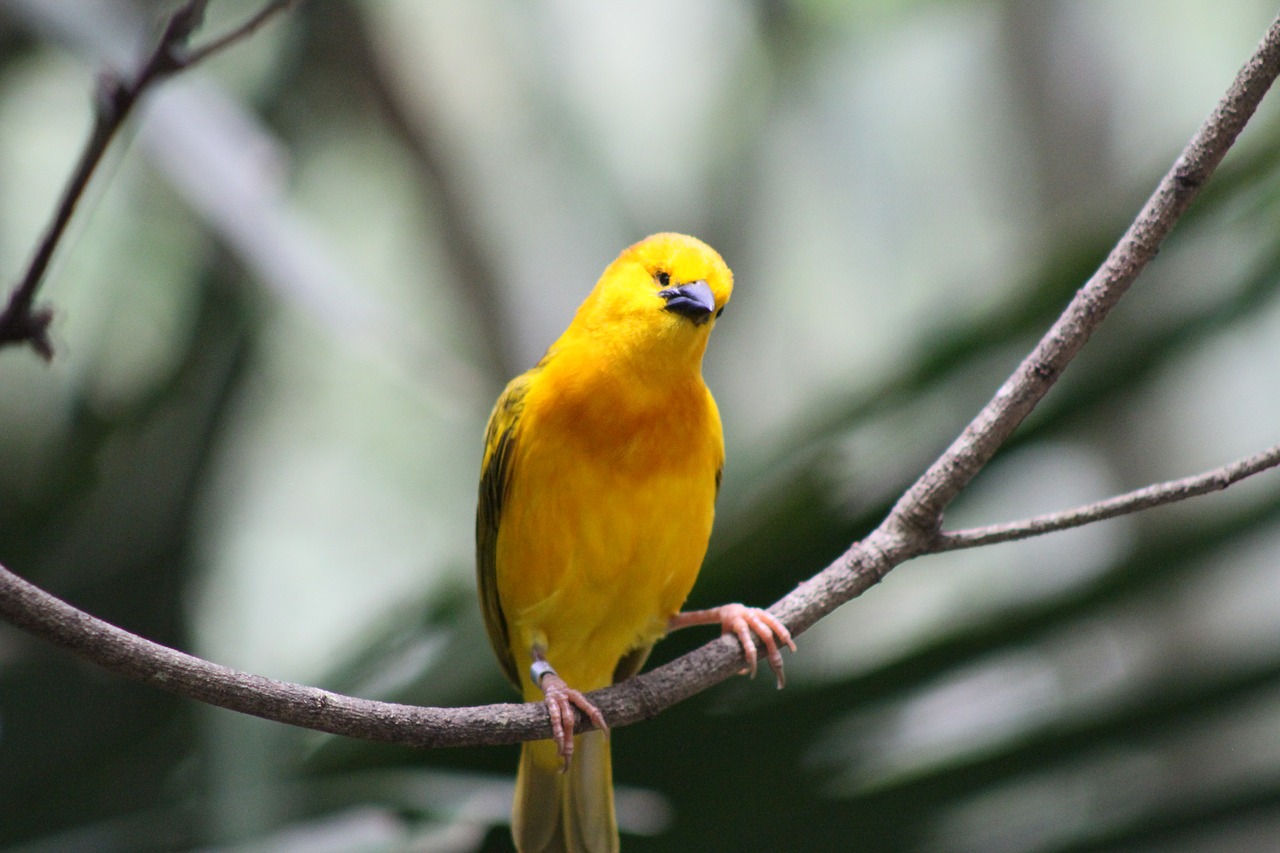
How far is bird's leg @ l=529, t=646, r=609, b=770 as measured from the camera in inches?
83.7

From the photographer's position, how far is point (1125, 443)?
5148 millimetres

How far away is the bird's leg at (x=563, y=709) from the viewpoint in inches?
83.7

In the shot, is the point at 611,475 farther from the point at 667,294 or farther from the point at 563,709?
the point at 563,709

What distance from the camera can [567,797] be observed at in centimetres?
305

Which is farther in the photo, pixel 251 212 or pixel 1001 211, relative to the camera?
pixel 1001 211

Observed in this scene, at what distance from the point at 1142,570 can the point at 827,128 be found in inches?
200

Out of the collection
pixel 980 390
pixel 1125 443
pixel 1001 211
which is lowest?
pixel 980 390

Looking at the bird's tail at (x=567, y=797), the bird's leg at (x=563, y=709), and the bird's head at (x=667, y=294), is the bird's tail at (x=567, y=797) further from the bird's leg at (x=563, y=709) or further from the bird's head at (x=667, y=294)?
the bird's head at (x=667, y=294)

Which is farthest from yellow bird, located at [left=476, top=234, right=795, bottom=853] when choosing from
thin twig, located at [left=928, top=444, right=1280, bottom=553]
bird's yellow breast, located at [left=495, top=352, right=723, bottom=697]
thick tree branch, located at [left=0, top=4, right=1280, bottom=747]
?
thin twig, located at [left=928, top=444, right=1280, bottom=553]

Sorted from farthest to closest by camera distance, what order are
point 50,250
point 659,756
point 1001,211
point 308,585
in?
point 308,585
point 1001,211
point 659,756
point 50,250

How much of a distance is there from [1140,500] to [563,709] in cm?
113

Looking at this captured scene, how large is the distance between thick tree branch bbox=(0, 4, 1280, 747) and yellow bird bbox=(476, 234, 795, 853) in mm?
411

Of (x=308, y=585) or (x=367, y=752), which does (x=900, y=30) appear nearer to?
(x=308, y=585)

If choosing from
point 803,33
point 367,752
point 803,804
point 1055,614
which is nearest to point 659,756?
point 803,804
